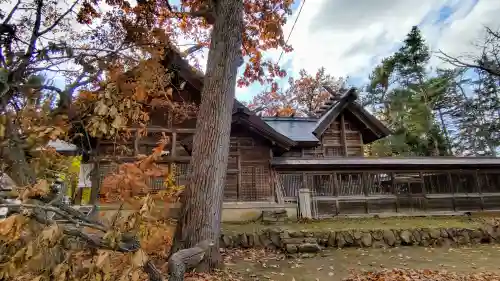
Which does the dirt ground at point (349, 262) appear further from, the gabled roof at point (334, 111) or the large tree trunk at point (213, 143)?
the gabled roof at point (334, 111)

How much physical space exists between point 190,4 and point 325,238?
975 cm

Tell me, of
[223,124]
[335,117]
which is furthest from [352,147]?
[223,124]

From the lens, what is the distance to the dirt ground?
594cm

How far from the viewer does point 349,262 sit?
709 centimetres

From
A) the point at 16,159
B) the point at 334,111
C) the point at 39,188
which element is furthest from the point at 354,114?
the point at 39,188

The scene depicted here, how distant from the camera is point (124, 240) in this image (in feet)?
6.27

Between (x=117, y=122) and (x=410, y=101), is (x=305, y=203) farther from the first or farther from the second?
(x=410, y=101)

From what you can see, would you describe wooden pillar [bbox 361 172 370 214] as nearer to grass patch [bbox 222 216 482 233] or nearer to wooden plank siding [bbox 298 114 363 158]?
grass patch [bbox 222 216 482 233]

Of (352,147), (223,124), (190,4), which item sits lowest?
(223,124)

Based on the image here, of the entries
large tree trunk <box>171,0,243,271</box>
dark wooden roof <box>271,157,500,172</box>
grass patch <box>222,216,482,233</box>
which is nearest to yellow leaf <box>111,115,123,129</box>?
large tree trunk <box>171,0,243,271</box>

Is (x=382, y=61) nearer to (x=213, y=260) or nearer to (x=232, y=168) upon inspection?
(x=232, y=168)

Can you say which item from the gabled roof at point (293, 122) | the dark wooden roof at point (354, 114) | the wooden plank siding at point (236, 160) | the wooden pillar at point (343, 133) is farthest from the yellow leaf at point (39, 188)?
the wooden pillar at point (343, 133)

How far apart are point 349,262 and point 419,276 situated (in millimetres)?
1619

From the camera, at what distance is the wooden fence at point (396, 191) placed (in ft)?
41.4
